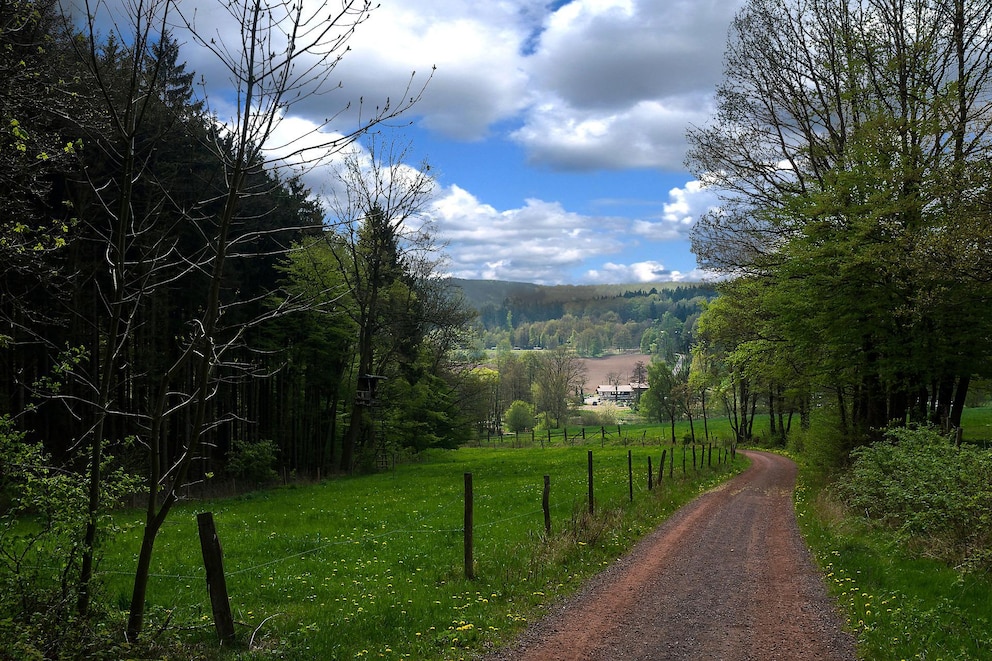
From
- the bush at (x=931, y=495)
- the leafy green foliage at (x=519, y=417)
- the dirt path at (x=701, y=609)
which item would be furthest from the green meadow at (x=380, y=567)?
the leafy green foliage at (x=519, y=417)

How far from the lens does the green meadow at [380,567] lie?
748 cm

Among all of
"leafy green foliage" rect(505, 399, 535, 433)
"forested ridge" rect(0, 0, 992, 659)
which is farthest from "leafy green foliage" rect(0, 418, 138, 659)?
"leafy green foliage" rect(505, 399, 535, 433)

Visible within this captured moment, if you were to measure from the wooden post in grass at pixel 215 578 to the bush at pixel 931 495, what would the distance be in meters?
10.3

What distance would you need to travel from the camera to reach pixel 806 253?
59.6ft

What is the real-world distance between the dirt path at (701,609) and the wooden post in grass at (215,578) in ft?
10.4

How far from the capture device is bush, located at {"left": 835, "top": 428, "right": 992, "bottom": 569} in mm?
9953

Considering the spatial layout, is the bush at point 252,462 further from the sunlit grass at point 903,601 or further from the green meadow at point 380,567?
the sunlit grass at point 903,601

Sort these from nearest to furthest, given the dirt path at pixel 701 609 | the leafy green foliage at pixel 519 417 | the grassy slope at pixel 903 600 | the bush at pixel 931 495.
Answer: the grassy slope at pixel 903 600 < the dirt path at pixel 701 609 < the bush at pixel 931 495 < the leafy green foliage at pixel 519 417

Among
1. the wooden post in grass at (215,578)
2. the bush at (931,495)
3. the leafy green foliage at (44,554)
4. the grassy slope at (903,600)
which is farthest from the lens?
the bush at (931,495)

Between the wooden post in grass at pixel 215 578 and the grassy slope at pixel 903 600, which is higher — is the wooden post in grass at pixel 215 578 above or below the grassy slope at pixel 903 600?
above

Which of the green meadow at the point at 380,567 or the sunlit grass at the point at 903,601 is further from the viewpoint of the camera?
the green meadow at the point at 380,567

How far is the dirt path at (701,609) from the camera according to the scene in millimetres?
7605

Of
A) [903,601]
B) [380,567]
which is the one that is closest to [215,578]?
[380,567]

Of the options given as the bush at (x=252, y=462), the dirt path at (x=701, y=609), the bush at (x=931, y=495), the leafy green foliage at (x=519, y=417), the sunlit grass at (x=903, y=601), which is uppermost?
the bush at (x=931, y=495)
